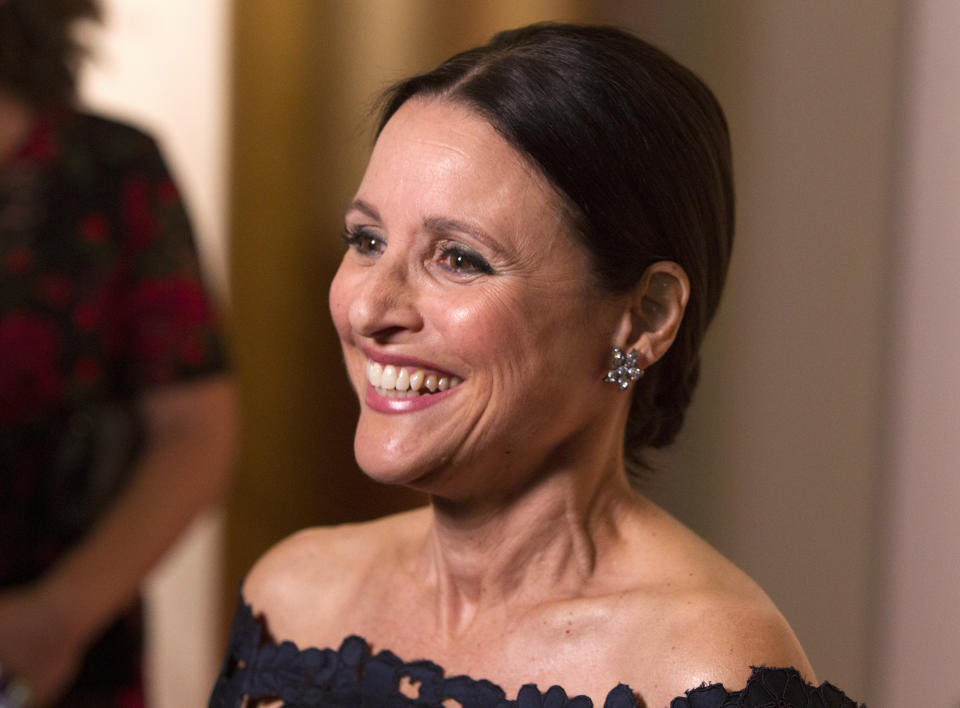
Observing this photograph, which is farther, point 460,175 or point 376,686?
point 376,686

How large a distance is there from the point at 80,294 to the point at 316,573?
2.01 ft

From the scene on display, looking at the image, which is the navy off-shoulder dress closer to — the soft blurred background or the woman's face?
the woman's face

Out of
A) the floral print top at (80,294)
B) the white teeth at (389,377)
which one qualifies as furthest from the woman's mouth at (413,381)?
the floral print top at (80,294)

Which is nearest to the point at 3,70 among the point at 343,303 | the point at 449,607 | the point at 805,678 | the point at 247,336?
the point at 247,336

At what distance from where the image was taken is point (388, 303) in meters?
1.00

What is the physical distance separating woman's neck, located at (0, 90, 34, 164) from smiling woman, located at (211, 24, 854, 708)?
2.74 ft

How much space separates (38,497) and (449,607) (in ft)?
2.86

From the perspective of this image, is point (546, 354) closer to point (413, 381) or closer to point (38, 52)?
point (413, 381)

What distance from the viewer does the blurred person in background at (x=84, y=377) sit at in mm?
1671

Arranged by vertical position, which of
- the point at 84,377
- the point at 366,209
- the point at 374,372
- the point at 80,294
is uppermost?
the point at 366,209

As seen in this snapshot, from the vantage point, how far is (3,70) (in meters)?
1.75

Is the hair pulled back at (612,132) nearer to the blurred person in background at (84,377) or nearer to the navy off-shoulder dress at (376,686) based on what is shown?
the navy off-shoulder dress at (376,686)

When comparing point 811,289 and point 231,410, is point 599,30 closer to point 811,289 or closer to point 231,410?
point 811,289

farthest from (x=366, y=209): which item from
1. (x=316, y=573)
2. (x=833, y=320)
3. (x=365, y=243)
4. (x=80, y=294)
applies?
(x=80, y=294)
